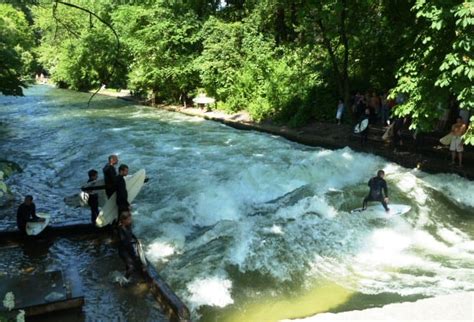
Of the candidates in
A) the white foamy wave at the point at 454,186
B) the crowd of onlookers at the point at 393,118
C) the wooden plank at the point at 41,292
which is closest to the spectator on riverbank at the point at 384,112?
the crowd of onlookers at the point at 393,118

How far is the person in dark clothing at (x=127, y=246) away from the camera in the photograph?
8.19 meters

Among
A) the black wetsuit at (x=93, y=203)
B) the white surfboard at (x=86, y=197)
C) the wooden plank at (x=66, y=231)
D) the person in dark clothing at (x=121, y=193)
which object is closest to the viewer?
the person in dark clothing at (x=121, y=193)

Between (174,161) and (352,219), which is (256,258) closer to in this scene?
(352,219)

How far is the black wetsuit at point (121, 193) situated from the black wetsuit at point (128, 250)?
0.75m

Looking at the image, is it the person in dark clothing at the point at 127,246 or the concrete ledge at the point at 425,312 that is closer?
the concrete ledge at the point at 425,312

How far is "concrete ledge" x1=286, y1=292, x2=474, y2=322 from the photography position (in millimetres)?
4812

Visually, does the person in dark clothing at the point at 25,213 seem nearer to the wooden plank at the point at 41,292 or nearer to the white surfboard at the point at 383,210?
the wooden plank at the point at 41,292

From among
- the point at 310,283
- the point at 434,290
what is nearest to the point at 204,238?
the point at 310,283

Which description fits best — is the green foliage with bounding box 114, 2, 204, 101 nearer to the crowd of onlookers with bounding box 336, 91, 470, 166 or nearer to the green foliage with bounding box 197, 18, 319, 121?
the green foliage with bounding box 197, 18, 319, 121

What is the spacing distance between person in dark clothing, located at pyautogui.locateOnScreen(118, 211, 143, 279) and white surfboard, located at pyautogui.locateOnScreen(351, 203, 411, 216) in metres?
5.87

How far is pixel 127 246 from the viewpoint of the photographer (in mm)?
8273

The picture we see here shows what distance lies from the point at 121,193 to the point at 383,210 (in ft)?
20.9

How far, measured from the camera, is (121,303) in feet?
25.4

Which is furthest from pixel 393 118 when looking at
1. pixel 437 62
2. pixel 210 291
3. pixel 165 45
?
pixel 165 45
